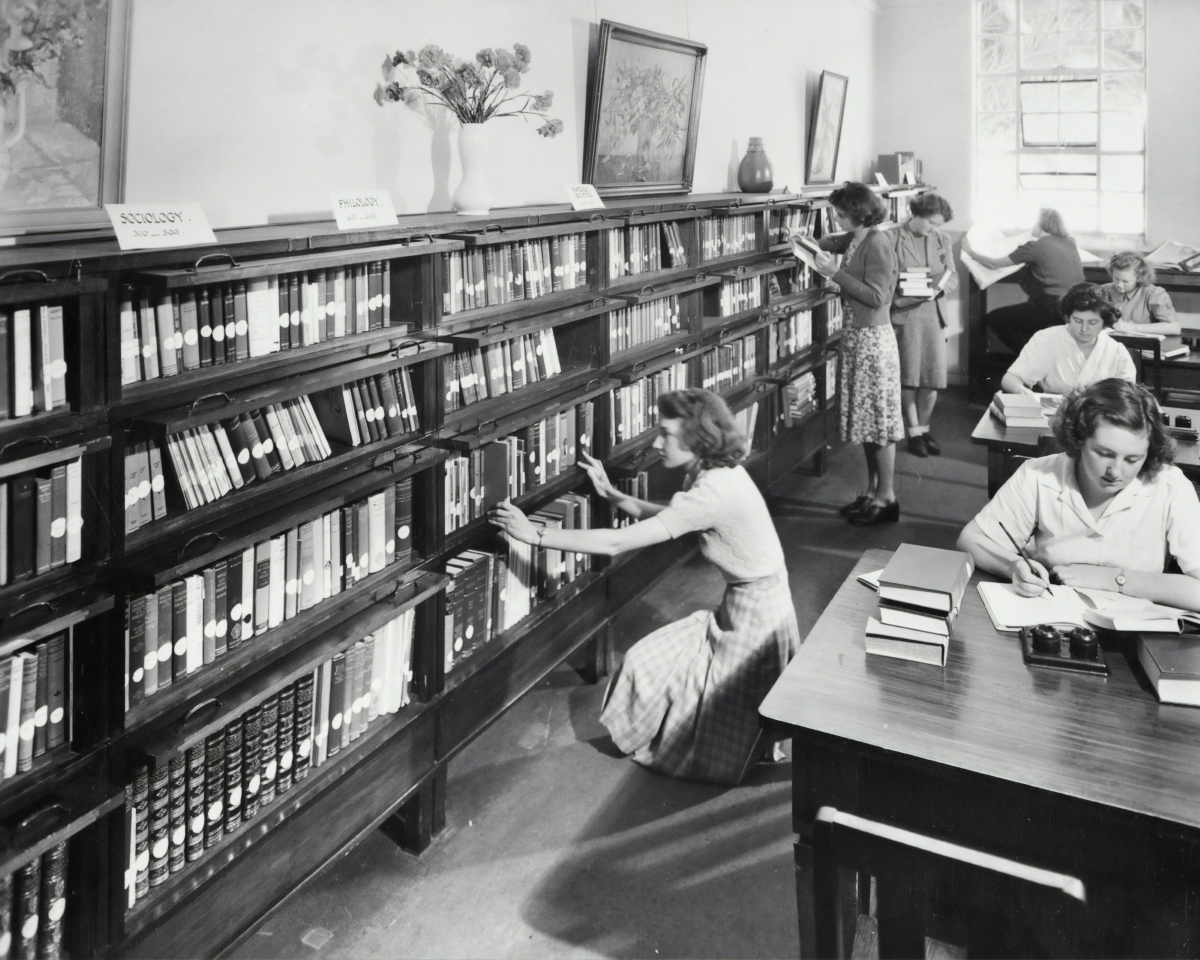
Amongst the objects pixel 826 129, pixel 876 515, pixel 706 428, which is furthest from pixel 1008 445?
pixel 826 129

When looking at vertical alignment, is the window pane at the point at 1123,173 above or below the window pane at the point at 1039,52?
below

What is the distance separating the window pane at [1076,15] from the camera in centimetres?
796

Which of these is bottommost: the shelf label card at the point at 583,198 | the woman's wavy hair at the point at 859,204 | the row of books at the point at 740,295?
the row of books at the point at 740,295

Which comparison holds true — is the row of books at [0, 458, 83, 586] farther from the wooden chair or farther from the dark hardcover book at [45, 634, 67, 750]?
the wooden chair

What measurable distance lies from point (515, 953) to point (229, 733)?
2.86 feet

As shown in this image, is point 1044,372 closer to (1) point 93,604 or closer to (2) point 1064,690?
(2) point 1064,690

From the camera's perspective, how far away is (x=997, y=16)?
27.3 ft

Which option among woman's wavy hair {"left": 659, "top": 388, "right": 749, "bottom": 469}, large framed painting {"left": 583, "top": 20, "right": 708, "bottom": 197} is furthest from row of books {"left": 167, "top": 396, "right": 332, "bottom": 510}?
large framed painting {"left": 583, "top": 20, "right": 708, "bottom": 197}

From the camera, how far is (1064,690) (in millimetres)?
2062

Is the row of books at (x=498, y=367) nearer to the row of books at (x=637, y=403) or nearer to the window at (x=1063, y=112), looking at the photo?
the row of books at (x=637, y=403)

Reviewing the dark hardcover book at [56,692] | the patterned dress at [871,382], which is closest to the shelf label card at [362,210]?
the dark hardcover book at [56,692]

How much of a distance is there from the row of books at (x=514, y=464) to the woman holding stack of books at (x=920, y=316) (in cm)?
390

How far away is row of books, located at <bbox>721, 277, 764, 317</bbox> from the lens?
4.87m

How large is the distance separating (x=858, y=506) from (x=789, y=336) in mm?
1046
